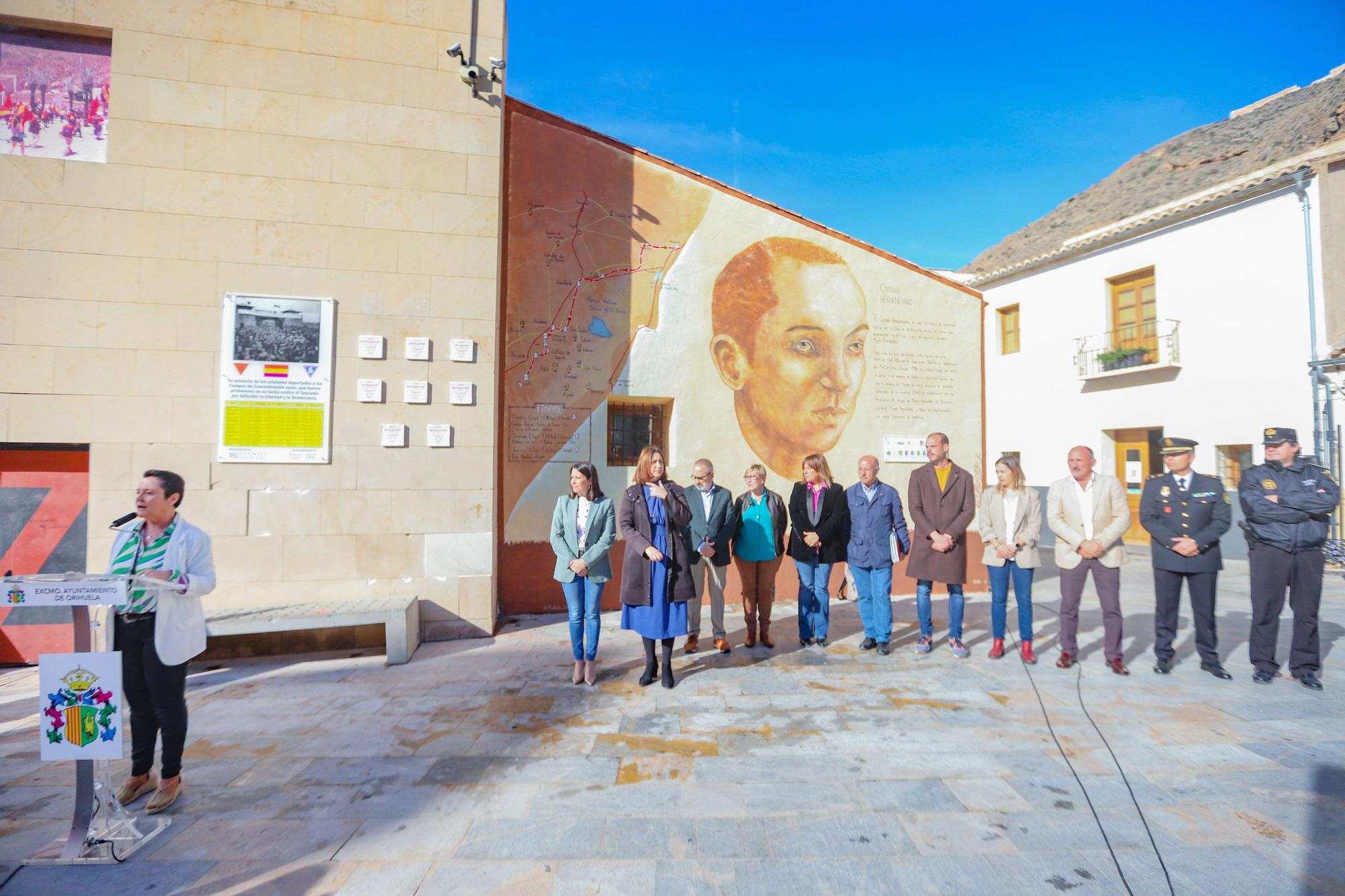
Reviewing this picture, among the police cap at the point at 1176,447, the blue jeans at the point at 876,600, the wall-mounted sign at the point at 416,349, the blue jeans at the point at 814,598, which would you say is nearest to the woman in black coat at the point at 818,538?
the blue jeans at the point at 814,598

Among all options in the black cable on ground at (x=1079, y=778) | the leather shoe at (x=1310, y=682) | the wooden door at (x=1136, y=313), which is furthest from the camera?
the wooden door at (x=1136, y=313)

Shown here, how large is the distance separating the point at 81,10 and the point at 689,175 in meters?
6.02

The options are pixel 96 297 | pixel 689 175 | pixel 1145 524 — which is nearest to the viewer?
pixel 1145 524

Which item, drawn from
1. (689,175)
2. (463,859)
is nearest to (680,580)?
(463,859)

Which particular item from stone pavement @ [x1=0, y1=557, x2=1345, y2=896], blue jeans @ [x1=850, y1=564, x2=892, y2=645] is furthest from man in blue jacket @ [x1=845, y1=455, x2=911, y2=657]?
stone pavement @ [x1=0, y1=557, x2=1345, y2=896]

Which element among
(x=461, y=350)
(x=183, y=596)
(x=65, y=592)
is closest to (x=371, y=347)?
(x=461, y=350)

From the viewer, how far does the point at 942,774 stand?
11.2ft

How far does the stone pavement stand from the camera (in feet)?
8.45

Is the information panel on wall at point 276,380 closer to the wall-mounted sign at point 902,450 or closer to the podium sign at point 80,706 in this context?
the podium sign at point 80,706

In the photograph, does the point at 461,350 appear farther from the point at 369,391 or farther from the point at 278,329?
the point at 278,329

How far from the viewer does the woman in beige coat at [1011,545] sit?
5480 millimetres

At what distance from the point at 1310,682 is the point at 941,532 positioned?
2720 mm

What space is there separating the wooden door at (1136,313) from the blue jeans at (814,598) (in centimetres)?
1320

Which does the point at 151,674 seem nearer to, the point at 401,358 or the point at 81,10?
the point at 401,358
